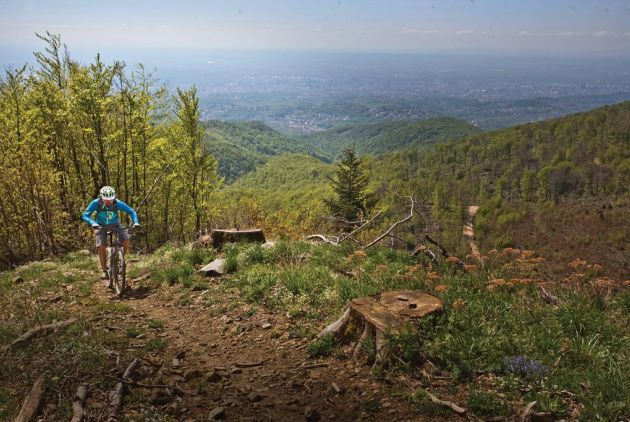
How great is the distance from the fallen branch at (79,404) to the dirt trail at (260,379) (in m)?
0.50

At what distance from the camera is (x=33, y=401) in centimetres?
491

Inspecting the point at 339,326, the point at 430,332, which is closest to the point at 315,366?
the point at 339,326

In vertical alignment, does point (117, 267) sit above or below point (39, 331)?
below

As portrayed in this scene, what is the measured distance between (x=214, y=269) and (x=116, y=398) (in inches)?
223

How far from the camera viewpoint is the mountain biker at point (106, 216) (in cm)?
1034

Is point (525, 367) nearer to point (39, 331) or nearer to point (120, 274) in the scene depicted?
point (39, 331)

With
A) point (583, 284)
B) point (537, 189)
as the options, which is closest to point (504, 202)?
point (537, 189)

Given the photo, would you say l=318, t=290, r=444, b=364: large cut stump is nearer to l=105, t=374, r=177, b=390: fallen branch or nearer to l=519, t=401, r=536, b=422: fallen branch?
l=519, t=401, r=536, b=422: fallen branch

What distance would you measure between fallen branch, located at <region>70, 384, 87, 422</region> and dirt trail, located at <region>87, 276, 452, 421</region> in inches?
19.6

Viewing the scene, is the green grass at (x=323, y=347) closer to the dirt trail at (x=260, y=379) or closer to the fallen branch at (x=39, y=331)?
the dirt trail at (x=260, y=379)

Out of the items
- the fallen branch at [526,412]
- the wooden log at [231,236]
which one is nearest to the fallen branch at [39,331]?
the wooden log at [231,236]

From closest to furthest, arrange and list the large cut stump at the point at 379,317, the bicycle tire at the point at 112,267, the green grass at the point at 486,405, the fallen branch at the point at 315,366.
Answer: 1. the green grass at the point at 486,405
2. the large cut stump at the point at 379,317
3. the fallen branch at the point at 315,366
4. the bicycle tire at the point at 112,267

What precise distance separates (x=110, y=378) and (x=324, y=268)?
16.5ft

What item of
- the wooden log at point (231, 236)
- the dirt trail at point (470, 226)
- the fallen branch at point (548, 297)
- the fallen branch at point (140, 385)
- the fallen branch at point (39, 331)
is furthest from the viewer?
the dirt trail at point (470, 226)
